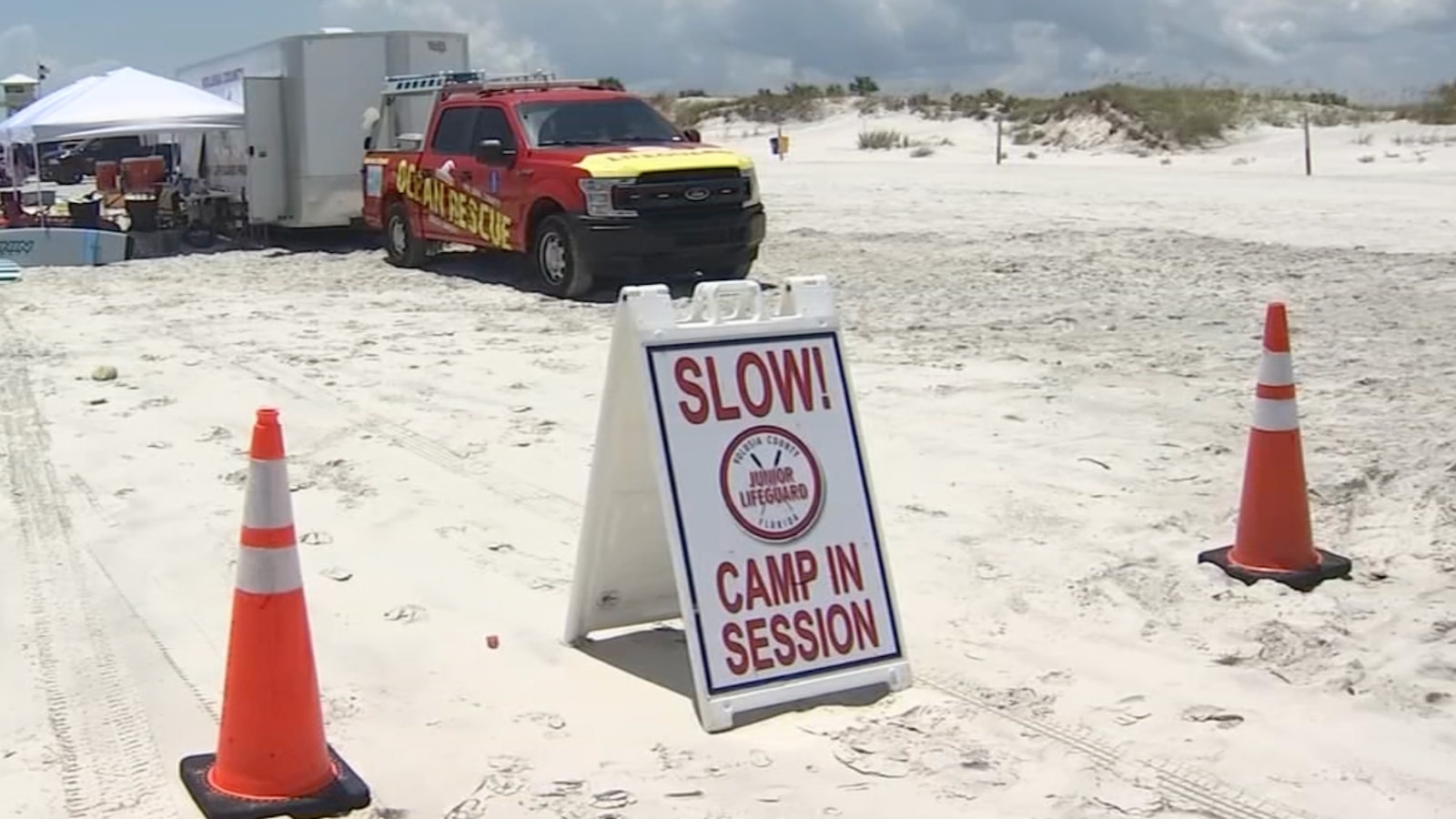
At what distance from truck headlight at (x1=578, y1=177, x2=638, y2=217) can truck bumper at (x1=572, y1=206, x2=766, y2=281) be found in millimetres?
65

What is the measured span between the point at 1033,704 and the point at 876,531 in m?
0.68

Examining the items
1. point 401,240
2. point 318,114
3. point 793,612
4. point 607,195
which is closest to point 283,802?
point 793,612

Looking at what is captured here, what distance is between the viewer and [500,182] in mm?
14234

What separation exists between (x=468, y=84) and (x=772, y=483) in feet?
38.5

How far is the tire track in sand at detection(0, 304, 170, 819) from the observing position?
3.89 metres

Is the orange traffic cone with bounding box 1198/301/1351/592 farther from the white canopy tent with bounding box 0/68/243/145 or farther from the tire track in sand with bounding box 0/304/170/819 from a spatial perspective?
the white canopy tent with bounding box 0/68/243/145

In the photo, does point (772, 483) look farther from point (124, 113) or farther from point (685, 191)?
point (124, 113)

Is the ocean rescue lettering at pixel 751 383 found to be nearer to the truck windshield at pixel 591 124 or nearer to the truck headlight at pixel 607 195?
the truck headlight at pixel 607 195

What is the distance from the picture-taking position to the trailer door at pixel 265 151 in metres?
18.3

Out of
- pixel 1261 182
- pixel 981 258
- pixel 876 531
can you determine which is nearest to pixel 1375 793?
pixel 876 531

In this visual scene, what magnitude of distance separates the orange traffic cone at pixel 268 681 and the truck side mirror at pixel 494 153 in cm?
1059

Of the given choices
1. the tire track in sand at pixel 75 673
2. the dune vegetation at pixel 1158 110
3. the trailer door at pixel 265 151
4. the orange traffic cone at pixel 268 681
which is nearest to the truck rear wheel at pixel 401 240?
the trailer door at pixel 265 151

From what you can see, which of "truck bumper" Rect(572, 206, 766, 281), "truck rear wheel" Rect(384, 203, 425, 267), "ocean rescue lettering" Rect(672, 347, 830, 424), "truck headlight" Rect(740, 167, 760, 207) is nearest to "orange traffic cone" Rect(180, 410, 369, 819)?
"ocean rescue lettering" Rect(672, 347, 830, 424)

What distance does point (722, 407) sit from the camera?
14.8ft
